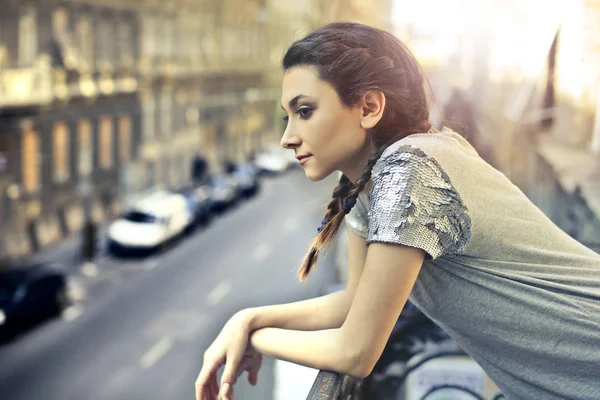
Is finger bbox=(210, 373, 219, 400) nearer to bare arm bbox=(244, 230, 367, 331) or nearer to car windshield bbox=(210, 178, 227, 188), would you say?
bare arm bbox=(244, 230, 367, 331)

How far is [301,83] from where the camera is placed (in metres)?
1.35

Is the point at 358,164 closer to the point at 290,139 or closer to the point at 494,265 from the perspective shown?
the point at 290,139

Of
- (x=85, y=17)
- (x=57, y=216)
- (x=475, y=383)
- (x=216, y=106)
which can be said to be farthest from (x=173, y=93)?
(x=475, y=383)

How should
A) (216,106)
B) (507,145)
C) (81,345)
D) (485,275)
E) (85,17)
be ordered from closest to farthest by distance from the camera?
(485,275) → (507,145) → (81,345) → (85,17) → (216,106)

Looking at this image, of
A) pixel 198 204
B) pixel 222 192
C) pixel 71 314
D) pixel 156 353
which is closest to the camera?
pixel 156 353

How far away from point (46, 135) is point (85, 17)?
11.4 feet

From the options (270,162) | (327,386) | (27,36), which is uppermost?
(327,386)

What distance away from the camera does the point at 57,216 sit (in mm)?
17812

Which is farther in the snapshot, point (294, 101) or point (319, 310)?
point (319, 310)

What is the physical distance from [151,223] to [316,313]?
19386 millimetres

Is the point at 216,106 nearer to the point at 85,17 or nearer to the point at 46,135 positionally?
the point at 85,17

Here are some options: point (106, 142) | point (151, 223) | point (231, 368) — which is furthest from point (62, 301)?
point (231, 368)

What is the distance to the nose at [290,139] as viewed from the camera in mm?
1379

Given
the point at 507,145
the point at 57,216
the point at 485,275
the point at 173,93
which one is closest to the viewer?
the point at 485,275
